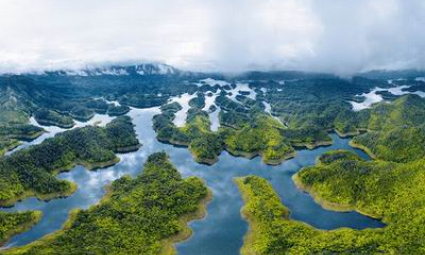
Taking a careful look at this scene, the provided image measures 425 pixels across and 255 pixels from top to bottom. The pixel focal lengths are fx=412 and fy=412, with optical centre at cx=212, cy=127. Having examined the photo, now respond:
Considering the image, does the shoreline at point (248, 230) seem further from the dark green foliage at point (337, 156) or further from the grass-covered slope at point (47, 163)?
the grass-covered slope at point (47, 163)

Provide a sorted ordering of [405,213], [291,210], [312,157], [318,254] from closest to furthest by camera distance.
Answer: [318,254] < [405,213] < [291,210] < [312,157]

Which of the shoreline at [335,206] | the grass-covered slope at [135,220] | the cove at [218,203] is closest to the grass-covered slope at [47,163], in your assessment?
the cove at [218,203]

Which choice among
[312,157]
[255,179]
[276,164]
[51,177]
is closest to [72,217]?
[51,177]

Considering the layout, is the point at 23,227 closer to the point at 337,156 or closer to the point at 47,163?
the point at 47,163

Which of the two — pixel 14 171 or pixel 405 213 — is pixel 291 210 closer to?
pixel 405 213

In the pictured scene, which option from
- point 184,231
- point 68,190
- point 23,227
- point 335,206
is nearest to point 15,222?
point 23,227
